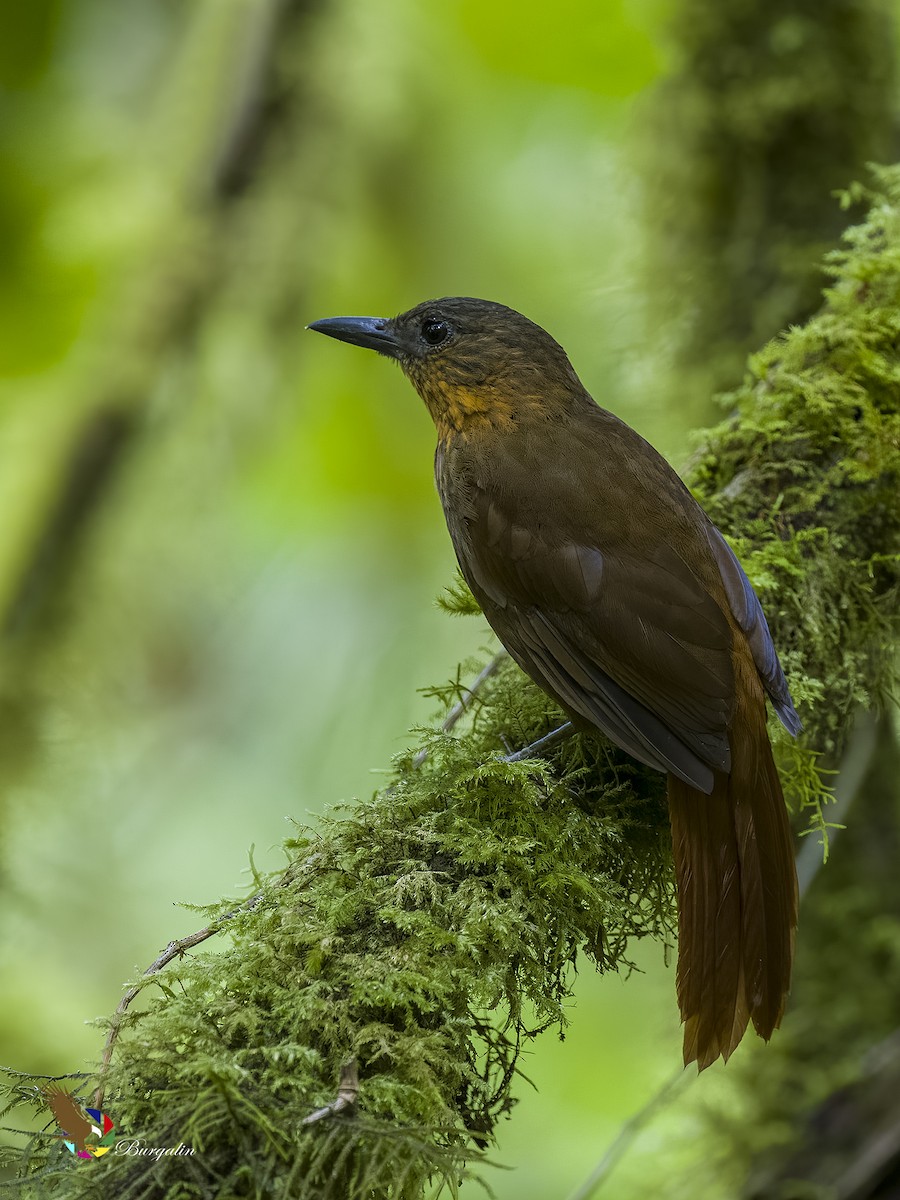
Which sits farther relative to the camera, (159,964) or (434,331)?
(434,331)

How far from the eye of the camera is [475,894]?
5.72 ft

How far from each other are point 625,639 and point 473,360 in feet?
3.35

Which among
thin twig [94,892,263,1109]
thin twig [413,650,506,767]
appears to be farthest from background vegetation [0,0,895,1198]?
thin twig [94,892,263,1109]

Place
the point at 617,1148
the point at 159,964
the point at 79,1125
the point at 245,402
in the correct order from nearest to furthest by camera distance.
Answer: the point at 79,1125
the point at 159,964
the point at 617,1148
the point at 245,402

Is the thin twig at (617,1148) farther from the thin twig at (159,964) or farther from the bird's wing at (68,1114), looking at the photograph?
the bird's wing at (68,1114)

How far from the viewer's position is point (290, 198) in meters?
4.62

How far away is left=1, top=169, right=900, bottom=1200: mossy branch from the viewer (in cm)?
132

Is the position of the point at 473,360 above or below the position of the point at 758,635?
above

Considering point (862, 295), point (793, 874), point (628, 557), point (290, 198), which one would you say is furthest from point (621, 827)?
point (290, 198)

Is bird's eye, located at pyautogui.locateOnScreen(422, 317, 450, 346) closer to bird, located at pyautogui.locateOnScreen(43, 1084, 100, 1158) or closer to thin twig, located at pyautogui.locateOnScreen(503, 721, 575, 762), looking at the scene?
thin twig, located at pyautogui.locateOnScreen(503, 721, 575, 762)

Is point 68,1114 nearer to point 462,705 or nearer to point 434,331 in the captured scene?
point 462,705

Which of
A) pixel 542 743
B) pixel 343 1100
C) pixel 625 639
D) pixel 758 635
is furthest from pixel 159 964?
pixel 758 635

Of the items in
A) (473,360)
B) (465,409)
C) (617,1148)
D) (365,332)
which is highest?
(365,332)

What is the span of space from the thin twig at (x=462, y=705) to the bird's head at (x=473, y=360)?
59 centimetres
